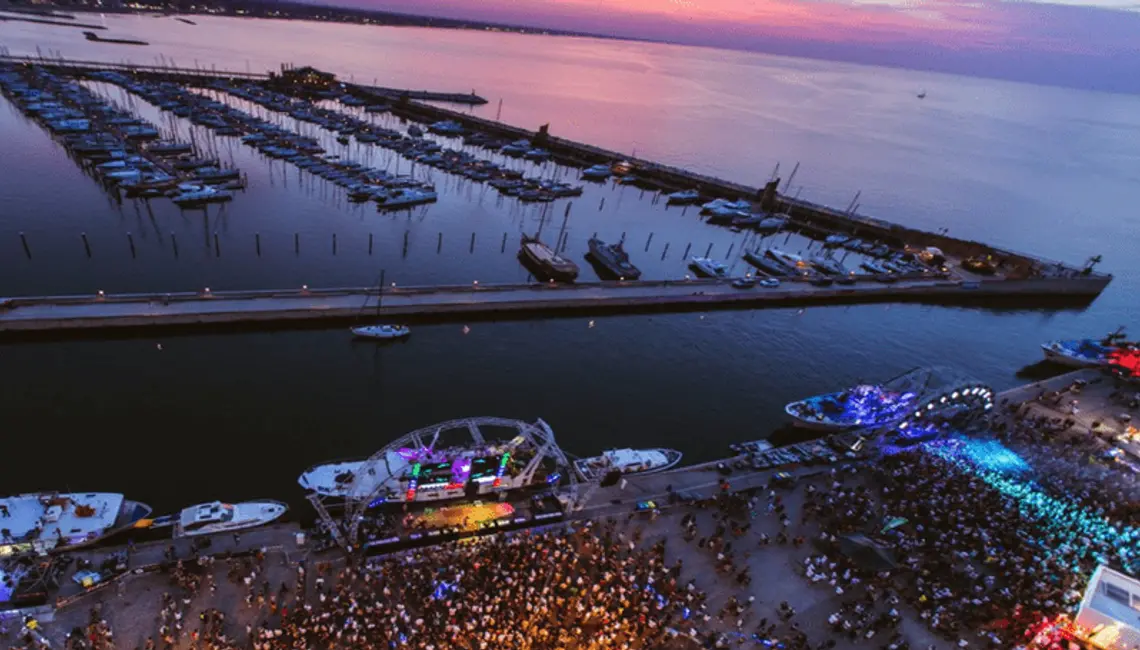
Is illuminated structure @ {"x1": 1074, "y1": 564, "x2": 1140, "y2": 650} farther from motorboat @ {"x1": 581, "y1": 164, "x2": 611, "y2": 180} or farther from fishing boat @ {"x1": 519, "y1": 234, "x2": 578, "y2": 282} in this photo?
motorboat @ {"x1": 581, "y1": 164, "x2": 611, "y2": 180}

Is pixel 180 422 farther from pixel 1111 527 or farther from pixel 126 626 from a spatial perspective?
pixel 1111 527

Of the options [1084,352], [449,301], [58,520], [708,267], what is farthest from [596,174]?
[58,520]

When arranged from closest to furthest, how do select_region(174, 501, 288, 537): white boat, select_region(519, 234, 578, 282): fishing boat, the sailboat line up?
select_region(174, 501, 288, 537): white boat, the sailboat, select_region(519, 234, 578, 282): fishing boat

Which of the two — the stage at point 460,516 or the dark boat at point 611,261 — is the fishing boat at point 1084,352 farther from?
the stage at point 460,516

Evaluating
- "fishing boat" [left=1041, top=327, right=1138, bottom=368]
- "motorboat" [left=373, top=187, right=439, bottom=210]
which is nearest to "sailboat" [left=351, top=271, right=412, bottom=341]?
"motorboat" [left=373, top=187, right=439, bottom=210]

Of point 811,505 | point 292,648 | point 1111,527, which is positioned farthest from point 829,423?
point 292,648

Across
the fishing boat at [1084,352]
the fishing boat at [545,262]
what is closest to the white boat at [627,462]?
the fishing boat at [545,262]
